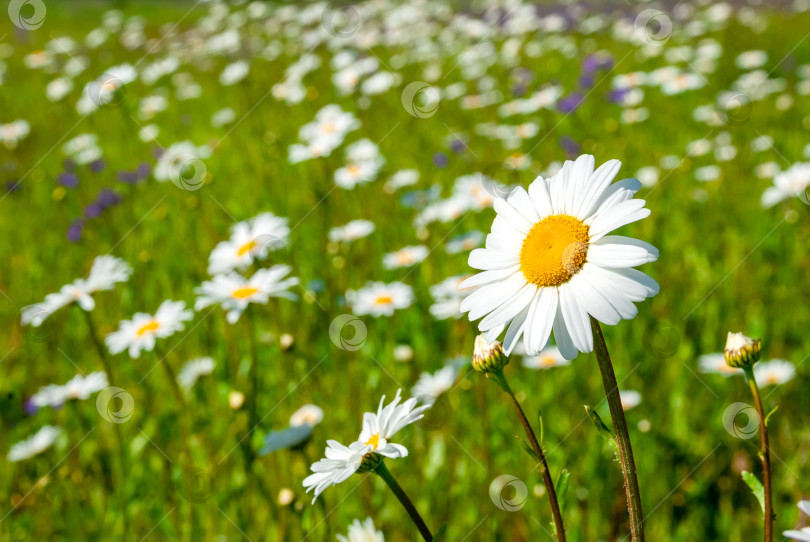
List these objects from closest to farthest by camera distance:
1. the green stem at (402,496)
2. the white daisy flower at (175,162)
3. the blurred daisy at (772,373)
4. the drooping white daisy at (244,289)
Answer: the green stem at (402,496), the drooping white daisy at (244,289), the blurred daisy at (772,373), the white daisy flower at (175,162)

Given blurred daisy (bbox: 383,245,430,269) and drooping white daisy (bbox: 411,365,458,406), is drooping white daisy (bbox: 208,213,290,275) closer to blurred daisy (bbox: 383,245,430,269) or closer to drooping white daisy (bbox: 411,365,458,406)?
blurred daisy (bbox: 383,245,430,269)

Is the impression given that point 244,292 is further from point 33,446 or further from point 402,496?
point 402,496

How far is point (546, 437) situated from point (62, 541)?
1173 mm

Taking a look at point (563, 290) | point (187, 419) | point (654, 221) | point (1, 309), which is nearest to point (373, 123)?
point (654, 221)

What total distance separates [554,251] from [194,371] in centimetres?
146

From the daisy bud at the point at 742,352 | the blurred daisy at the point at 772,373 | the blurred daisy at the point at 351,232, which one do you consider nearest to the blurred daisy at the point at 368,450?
the daisy bud at the point at 742,352

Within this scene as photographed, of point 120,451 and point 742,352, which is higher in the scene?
point 742,352

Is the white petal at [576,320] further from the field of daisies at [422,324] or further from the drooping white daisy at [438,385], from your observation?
the drooping white daisy at [438,385]

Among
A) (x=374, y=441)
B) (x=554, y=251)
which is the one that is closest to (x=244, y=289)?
(x=374, y=441)

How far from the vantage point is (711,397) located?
1740mm

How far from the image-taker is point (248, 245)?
187 cm

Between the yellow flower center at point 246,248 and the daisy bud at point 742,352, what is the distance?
1.35 metres

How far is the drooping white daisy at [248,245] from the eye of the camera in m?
1.80

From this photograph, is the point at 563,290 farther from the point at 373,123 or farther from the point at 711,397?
the point at 373,123
